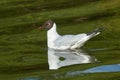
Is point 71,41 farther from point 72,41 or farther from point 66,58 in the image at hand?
point 66,58

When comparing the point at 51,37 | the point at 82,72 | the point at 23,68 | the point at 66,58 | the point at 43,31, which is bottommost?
the point at 43,31

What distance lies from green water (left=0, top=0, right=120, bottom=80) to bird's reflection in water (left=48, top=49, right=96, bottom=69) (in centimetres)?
24

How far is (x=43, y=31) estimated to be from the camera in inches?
1148

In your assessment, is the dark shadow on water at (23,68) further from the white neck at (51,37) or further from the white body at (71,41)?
the white neck at (51,37)

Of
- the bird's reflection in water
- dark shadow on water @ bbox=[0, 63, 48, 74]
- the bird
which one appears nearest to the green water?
dark shadow on water @ bbox=[0, 63, 48, 74]

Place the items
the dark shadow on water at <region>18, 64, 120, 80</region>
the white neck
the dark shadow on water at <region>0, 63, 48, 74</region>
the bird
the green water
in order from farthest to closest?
the white neck, the bird, the green water, the dark shadow on water at <region>0, 63, 48, 74</region>, the dark shadow on water at <region>18, 64, 120, 80</region>

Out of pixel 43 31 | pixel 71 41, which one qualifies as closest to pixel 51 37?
pixel 71 41

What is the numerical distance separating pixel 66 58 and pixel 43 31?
303 inches

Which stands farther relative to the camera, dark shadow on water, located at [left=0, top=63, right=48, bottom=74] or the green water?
the green water

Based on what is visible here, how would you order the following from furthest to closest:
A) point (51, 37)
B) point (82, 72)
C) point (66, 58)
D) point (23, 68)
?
point (51, 37)
point (66, 58)
point (23, 68)
point (82, 72)

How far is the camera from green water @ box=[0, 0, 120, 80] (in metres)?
19.9

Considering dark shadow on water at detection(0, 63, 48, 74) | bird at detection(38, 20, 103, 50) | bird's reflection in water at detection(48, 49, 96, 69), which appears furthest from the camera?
bird at detection(38, 20, 103, 50)

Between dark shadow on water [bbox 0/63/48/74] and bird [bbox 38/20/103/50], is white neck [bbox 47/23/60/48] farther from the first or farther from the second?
dark shadow on water [bbox 0/63/48/74]

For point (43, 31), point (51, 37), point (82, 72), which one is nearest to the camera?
point (82, 72)
